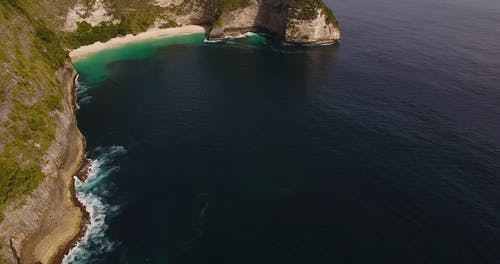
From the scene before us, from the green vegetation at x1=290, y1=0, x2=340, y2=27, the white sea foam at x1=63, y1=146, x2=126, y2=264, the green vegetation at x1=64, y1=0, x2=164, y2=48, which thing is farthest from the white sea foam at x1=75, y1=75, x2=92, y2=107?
the green vegetation at x1=290, y1=0, x2=340, y2=27

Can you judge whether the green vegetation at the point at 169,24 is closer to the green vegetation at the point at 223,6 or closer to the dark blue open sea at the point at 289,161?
the green vegetation at the point at 223,6

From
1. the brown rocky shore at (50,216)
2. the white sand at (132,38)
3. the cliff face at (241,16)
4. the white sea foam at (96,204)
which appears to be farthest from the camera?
the cliff face at (241,16)

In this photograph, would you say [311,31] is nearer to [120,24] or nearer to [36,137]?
[120,24]

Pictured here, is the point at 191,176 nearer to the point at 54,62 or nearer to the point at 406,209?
the point at 406,209

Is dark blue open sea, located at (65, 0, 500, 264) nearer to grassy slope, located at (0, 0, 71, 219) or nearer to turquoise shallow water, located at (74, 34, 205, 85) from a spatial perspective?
turquoise shallow water, located at (74, 34, 205, 85)

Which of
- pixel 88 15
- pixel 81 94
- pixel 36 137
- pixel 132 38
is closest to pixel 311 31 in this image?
pixel 132 38

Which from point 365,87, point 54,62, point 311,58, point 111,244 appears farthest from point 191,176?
point 311,58

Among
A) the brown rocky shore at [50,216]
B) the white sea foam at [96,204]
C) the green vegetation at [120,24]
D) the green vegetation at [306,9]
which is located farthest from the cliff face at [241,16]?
the brown rocky shore at [50,216]

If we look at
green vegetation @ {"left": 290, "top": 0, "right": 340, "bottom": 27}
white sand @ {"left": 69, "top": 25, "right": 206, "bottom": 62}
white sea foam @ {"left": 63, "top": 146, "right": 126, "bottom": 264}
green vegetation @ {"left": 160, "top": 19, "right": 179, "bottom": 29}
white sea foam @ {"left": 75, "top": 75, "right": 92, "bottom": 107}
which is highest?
green vegetation @ {"left": 290, "top": 0, "right": 340, "bottom": 27}
